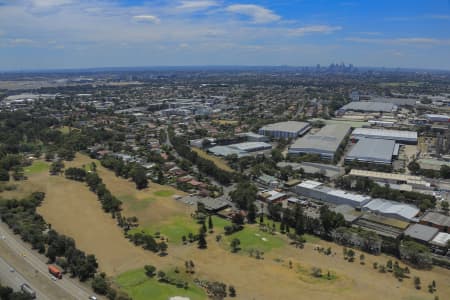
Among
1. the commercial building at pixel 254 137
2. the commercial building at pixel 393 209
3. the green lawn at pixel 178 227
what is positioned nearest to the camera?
the green lawn at pixel 178 227

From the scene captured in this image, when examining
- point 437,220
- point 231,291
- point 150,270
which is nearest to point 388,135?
point 437,220

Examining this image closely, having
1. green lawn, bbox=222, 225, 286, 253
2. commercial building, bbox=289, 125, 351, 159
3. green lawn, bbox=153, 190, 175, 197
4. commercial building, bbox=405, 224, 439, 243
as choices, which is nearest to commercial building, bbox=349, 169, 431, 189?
commercial building, bbox=289, 125, 351, 159

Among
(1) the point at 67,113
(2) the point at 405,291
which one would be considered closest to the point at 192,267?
(2) the point at 405,291

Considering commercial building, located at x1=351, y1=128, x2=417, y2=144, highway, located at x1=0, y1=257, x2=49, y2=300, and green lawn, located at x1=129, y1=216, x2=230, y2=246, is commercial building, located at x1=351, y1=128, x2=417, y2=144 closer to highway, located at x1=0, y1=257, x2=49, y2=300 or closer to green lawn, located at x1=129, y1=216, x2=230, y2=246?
green lawn, located at x1=129, y1=216, x2=230, y2=246

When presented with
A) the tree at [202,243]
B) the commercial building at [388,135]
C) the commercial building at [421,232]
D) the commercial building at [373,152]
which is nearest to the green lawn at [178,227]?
the tree at [202,243]

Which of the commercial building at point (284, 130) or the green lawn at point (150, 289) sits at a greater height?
the commercial building at point (284, 130)

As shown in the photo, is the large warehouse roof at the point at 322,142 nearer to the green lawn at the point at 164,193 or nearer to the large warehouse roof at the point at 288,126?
the large warehouse roof at the point at 288,126
